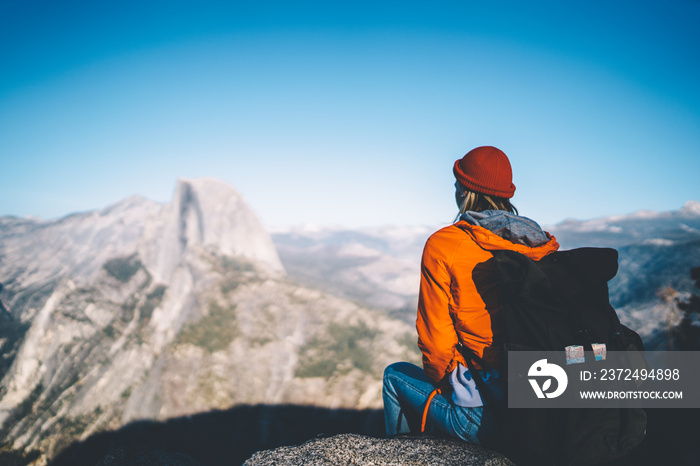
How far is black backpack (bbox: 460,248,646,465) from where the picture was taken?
7.89 ft

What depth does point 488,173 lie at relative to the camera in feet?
11.3

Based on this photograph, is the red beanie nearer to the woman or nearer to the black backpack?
the woman

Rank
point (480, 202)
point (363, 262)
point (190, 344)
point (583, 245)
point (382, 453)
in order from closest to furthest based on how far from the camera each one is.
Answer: point (480, 202)
point (382, 453)
point (190, 344)
point (583, 245)
point (363, 262)

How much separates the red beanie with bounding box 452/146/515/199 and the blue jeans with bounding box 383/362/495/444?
7.94 feet

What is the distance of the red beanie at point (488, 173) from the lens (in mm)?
3445

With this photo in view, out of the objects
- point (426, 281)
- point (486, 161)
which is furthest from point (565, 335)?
point (486, 161)

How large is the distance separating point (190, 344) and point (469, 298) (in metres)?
38.6

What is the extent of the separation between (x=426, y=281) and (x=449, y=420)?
64.2 inches

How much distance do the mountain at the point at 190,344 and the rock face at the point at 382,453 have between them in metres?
22.6

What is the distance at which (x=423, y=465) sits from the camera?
341 centimetres

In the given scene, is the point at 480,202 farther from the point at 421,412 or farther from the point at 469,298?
the point at 421,412

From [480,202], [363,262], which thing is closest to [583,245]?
[480,202]

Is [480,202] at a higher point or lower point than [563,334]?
higher

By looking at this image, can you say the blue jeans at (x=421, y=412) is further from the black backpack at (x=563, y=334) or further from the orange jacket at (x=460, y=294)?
the black backpack at (x=563, y=334)
